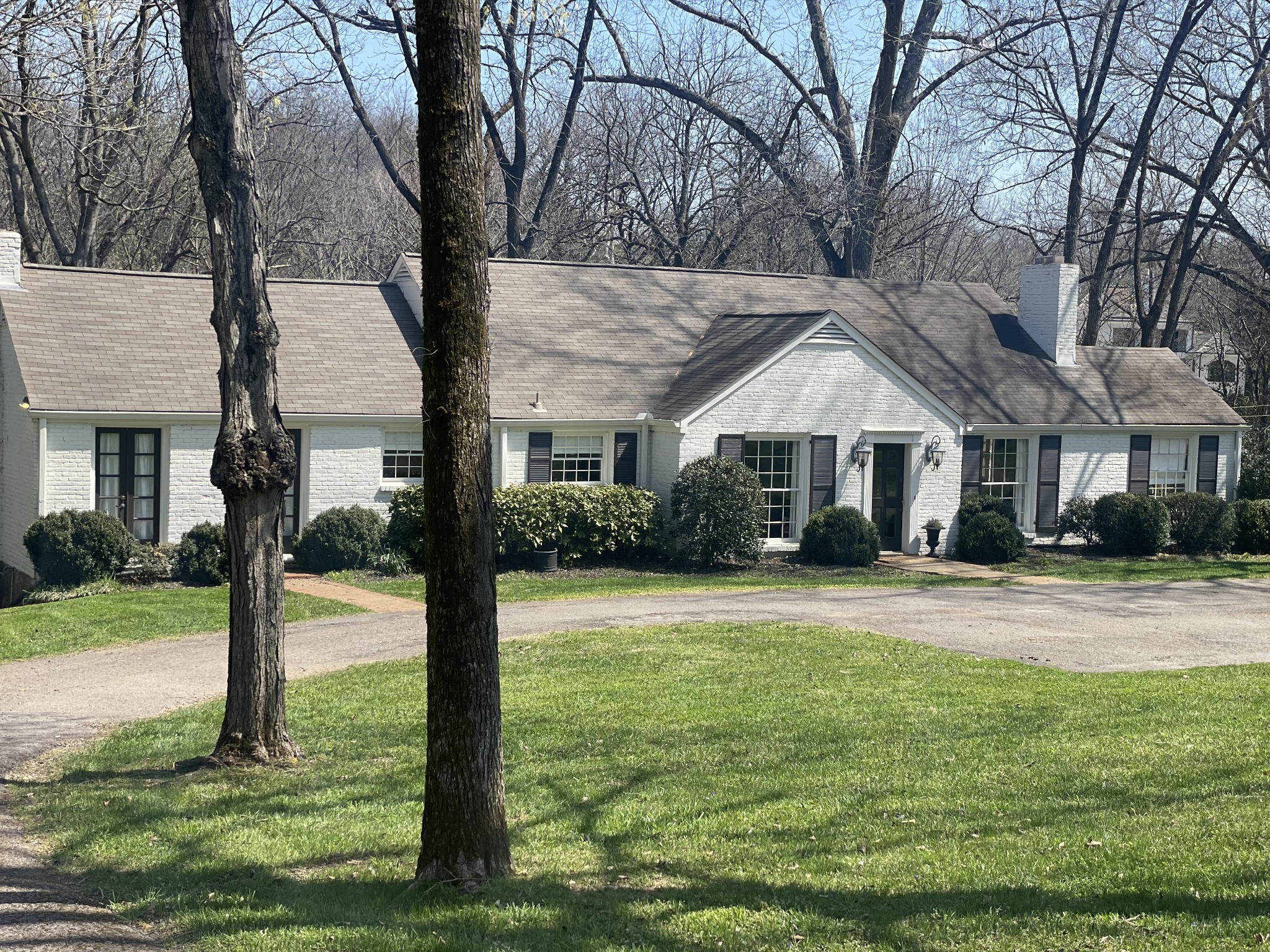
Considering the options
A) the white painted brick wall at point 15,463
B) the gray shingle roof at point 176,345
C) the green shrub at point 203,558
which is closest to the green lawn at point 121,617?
the green shrub at point 203,558

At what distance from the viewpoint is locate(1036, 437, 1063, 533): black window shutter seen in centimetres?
2784

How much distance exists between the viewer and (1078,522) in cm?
2761

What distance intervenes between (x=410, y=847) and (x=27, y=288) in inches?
757

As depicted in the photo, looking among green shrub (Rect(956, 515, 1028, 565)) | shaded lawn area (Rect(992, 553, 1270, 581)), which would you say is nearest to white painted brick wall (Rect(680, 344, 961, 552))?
green shrub (Rect(956, 515, 1028, 565))

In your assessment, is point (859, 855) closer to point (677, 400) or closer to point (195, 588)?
point (195, 588)

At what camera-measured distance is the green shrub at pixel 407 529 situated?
22375 millimetres

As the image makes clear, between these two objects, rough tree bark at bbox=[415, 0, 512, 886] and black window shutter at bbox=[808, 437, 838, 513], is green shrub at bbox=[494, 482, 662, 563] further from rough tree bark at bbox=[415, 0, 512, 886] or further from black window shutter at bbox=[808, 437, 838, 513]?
rough tree bark at bbox=[415, 0, 512, 886]

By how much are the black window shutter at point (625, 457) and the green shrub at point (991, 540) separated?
6.80 meters

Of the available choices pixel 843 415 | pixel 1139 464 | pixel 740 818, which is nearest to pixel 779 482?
pixel 843 415

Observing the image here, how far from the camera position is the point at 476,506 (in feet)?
22.7

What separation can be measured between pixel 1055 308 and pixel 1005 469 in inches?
201

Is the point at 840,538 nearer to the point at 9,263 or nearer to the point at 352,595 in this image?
the point at 352,595

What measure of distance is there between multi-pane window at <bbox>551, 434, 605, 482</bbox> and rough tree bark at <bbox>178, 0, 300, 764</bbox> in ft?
46.6

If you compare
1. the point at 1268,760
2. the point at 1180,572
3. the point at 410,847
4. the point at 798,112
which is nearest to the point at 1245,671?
the point at 1268,760
